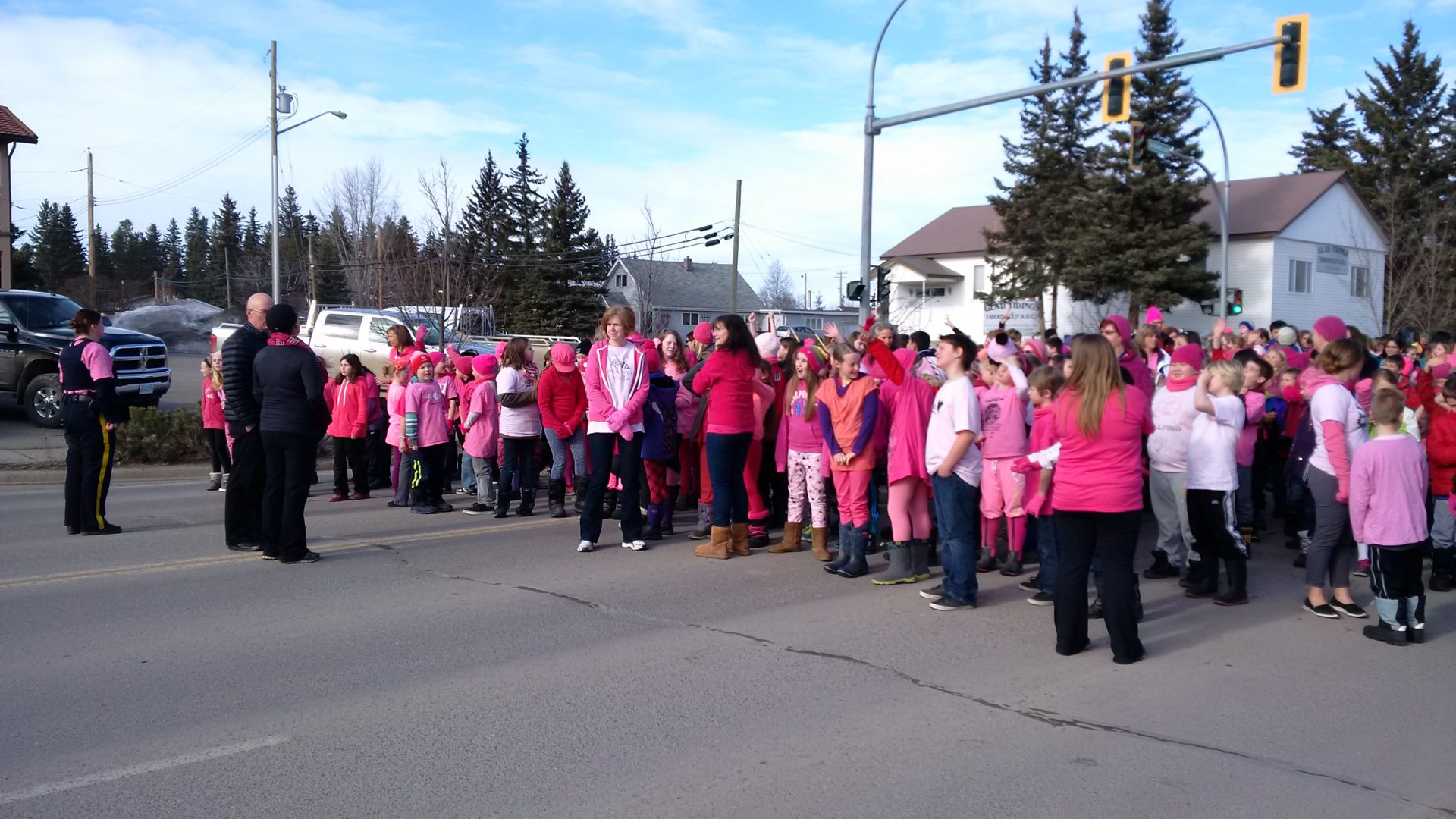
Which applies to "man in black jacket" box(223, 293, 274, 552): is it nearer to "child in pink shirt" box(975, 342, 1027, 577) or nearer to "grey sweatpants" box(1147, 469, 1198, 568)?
"child in pink shirt" box(975, 342, 1027, 577)

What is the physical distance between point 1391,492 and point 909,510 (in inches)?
121

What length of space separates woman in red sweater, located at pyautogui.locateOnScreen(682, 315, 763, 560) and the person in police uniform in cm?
524

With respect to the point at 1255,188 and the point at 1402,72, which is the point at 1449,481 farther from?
the point at 1402,72

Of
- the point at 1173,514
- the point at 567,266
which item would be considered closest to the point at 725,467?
the point at 1173,514

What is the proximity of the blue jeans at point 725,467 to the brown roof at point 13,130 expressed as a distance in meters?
34.9

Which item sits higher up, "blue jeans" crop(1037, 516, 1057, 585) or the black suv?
the black suv

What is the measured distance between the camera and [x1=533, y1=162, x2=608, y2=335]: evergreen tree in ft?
169

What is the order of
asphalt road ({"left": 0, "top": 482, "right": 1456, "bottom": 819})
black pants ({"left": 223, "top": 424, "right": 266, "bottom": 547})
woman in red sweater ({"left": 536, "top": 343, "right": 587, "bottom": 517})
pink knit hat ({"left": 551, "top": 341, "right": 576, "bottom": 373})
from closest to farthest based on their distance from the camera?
asphalt road ({"left": 0, "top": 482, "right": 1456, "bottom": 819})
black pants ({"left": 223, "top": 424, "right": 266, "bottom": 547})
pink knit hat ({"left": 551, "top": 341, "right": 576, "bottom": 373})
woman in red sweater ({"left": 536, "top": 343, "right": 587, "bottom": 517})

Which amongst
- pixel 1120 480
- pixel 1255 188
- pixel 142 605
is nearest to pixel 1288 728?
pixel 1120 480

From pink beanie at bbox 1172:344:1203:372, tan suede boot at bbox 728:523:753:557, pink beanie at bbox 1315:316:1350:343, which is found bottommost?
tan suede boot at bbox 728:523:753:557

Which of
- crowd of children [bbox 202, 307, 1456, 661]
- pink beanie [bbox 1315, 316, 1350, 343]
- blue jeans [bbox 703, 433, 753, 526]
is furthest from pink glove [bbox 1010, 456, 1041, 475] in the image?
pink beanie [bbox 1315, 316, 1350, 343]

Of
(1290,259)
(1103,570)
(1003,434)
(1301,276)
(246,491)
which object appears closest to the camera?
(1103,570)

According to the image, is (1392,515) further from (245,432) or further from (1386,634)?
(245,432)

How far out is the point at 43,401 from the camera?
61.2ft
